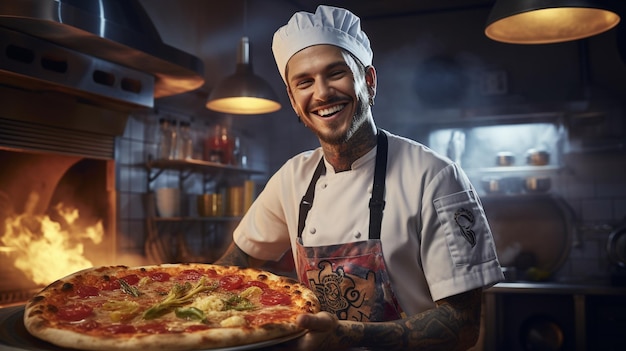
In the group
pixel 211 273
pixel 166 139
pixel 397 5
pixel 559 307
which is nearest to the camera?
pixel 211 273

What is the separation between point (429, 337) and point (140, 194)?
2.81 m

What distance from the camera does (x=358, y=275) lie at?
6.05 ft

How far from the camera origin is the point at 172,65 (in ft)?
9.78

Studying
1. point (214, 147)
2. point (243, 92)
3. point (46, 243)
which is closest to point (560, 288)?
point (243, 92)

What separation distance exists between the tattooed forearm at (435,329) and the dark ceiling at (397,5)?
4.24m

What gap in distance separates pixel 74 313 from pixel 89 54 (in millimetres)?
1588

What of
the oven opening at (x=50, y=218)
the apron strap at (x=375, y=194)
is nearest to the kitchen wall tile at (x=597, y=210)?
the apron strap at (x=375, y=194)

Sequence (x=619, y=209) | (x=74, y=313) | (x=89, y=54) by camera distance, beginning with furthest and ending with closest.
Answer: (x=619, y=209) → (x=89, y=54) → (x=74, y=313)

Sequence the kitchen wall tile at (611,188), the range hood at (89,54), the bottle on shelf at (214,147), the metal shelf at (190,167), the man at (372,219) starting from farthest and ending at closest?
the kitchen wall tile at (611,188), the bottle on shelf at (214,147), the metal shelf at (190,167), the range hood at (89,54), the man at (372,219)

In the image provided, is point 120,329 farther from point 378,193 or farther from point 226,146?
point 226,146

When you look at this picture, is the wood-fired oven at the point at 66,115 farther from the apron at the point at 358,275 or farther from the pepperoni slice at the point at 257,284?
the apron at the point at 358,275

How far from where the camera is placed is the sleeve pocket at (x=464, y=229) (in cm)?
171

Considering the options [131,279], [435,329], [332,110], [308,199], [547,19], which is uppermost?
[547,19]

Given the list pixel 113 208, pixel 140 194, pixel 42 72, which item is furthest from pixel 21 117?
pixel 140 194
